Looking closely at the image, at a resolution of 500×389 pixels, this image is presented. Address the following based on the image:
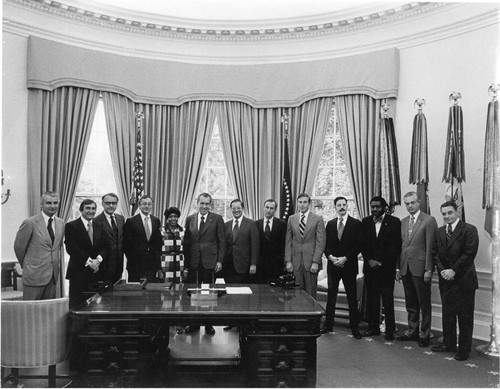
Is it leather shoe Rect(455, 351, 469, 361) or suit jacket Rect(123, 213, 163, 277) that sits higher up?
suit jacket Rect(123, 213, 163, 277)

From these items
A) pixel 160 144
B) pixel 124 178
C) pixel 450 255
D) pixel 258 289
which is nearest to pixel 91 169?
pixel 124 178

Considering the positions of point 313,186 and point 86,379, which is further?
point 313,186

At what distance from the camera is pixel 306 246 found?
6.12 metres

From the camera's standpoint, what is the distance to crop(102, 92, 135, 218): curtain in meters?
7.43

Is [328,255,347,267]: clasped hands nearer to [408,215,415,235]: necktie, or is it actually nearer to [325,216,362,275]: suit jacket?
[325,216,362,275]: suit jacket

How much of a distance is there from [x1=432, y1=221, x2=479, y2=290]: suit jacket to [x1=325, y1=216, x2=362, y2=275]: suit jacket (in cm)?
102

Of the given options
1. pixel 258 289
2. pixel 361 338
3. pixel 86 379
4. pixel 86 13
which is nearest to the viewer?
pixel 86 379

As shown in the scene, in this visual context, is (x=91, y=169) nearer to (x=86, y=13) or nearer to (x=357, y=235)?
(x=86, y=13)

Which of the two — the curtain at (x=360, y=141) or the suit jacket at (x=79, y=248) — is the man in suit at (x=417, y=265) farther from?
the suit jacket at (x=79, y=248)

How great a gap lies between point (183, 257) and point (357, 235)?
6.82 ft

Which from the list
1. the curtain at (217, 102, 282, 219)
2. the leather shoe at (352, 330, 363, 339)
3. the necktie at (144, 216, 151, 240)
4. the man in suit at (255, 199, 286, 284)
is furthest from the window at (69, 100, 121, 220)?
the leather shoe at (352, 330, 363, 339)

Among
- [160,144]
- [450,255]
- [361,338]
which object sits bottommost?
[361,338]

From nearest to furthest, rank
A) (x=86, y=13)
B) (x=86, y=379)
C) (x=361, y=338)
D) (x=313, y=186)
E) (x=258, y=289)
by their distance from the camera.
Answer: (x=86, y=379)
(x=258, y=289)
(x=361, y=338)
(x=86, y=13)
(x=313, y=186)

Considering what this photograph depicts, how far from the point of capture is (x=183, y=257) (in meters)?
6.13
